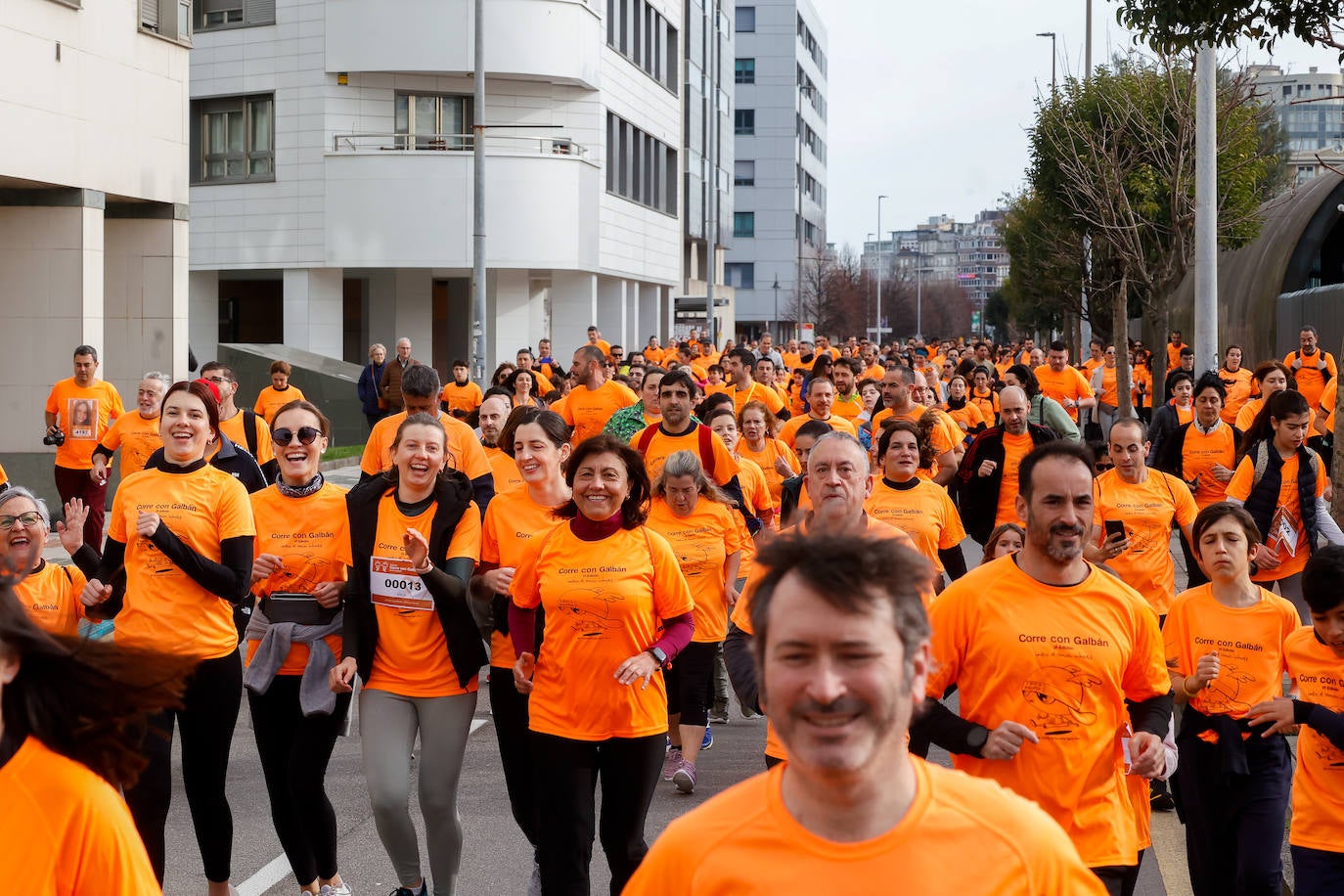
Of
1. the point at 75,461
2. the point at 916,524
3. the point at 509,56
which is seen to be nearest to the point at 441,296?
the point at 509,56

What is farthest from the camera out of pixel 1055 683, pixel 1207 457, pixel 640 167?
pixel 640 167

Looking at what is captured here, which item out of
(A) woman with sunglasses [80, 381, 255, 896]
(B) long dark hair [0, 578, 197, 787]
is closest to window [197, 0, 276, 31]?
(A) woman with sunglasses [80, 381, 255, 896]

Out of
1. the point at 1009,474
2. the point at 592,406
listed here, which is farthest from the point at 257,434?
the point at 1009,474

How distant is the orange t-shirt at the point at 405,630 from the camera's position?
6176 mm

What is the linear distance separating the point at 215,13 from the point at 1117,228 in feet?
75.1

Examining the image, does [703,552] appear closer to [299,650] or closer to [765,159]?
[299,650]

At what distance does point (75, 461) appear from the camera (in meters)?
14.9

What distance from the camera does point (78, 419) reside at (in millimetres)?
14766

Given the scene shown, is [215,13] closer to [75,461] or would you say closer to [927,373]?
[927,373]

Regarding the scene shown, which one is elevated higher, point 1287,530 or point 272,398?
point 272,398

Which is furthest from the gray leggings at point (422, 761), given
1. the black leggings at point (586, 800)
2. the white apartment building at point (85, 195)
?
the white apartment building at point (85, 195)

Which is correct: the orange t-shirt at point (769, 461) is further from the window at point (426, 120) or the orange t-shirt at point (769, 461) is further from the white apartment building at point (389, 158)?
the window at point (426, 120)

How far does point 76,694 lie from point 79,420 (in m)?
12.8

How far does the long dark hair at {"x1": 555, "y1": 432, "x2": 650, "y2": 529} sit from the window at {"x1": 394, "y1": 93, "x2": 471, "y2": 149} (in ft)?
108
